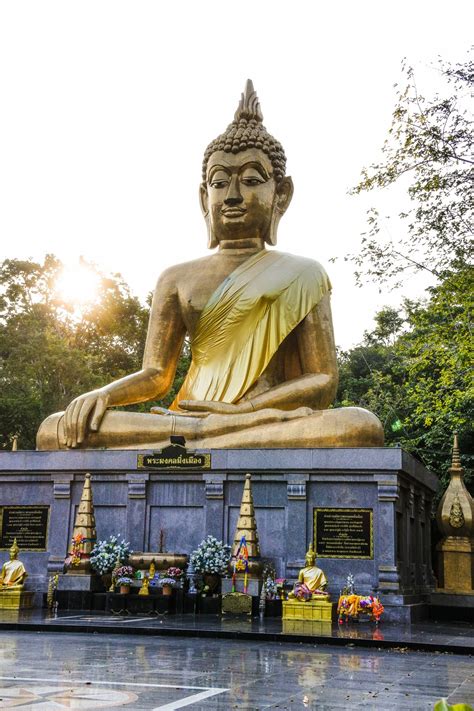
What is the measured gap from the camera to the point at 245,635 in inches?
362

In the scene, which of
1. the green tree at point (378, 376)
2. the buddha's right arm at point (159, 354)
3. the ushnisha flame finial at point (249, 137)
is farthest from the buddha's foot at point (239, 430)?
the green tree at point (378, 376)

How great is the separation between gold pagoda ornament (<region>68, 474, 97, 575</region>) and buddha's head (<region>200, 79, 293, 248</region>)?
572 centimetres

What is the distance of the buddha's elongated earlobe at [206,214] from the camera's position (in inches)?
656

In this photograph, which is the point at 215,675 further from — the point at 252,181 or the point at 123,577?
the point at 252,181

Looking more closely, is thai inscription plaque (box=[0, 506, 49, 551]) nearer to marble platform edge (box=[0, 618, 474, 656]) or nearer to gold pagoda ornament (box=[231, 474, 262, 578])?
gold pagoda ornament (box=[231, 474, 262, 578])

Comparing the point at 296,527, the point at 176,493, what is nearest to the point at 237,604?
the point at 296,527

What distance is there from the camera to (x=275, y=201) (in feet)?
54.3

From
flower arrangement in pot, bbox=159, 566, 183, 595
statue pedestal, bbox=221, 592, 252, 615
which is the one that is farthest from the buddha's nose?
statue pedestal, bbox=221, 592, 252, 615

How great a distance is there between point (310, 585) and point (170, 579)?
2015mm

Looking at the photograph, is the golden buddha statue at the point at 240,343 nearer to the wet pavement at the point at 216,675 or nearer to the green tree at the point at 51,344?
the wet pavement at the point at 216,675

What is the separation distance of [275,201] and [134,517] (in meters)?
6.63

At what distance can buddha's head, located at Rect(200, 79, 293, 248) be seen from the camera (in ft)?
52.3

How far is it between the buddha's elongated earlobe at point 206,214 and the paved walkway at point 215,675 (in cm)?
920

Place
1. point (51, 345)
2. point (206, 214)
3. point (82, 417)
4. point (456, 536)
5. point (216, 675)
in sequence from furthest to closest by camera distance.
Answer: point (51, 345) < point (206, 214) < point (456, 536) < point (82, 417) < point (216, 675)
